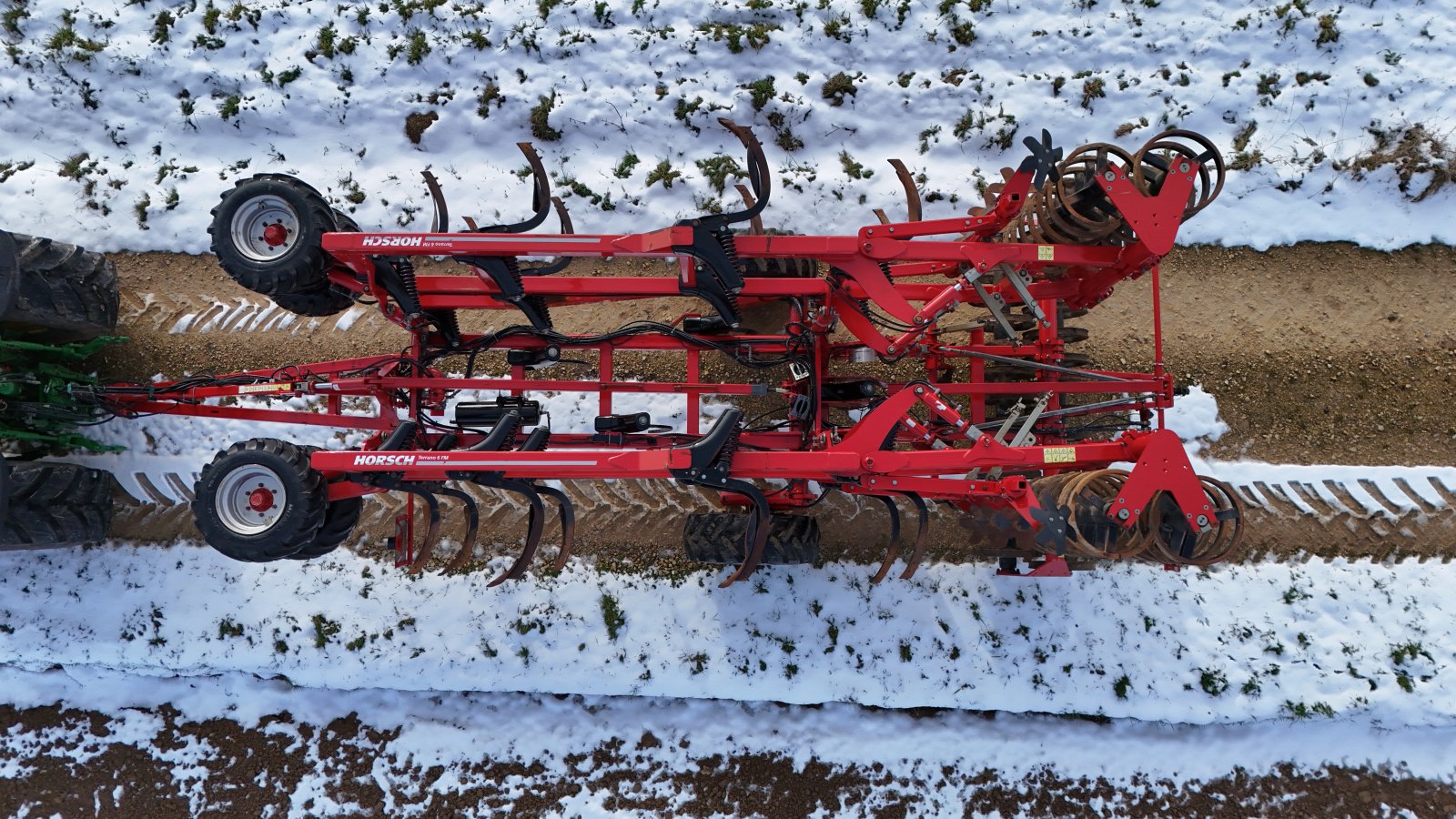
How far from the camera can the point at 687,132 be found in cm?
717

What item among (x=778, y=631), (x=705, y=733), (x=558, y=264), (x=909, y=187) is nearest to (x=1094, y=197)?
(x=909, y=187)

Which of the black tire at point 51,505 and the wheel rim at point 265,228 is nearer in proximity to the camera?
the wheel rim at point 265,228

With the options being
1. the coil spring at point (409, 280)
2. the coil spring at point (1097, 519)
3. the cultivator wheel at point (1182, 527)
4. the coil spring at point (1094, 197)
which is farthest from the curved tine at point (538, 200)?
the cultivator wheel at point (1182, 527)

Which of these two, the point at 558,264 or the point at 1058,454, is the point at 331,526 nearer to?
the point at 558,264

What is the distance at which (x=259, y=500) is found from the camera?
→ 5.04 m

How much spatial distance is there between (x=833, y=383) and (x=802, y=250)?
1306 mm

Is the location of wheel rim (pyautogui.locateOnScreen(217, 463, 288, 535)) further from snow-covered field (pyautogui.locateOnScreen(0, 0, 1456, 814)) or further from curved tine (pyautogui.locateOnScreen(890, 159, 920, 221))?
curved tine (pyautogui.locateOnScreen(890, 159, 920, 221))

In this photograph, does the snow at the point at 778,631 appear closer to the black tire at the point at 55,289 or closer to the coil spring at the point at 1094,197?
the black tire at the point at 55,289

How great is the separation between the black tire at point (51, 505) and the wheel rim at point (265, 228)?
7.56ft

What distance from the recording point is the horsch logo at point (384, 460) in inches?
178

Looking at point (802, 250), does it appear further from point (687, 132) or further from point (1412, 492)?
point (1412, 492)

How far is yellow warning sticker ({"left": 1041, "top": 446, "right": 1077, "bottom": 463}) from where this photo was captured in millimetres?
4742

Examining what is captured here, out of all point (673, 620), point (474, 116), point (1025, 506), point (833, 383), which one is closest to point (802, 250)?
point (833, 383)

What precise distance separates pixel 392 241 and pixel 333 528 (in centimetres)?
193
